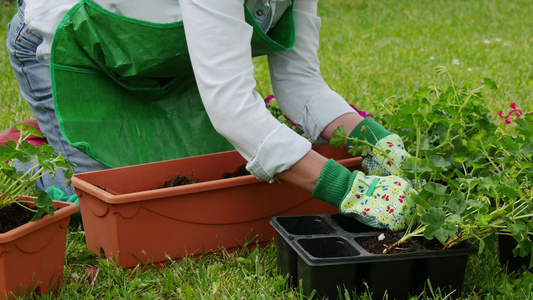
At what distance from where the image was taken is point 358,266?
1.51 metres

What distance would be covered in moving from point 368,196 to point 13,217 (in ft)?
2.75

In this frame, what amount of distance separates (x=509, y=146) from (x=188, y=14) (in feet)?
2.81

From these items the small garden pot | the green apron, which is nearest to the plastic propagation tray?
the small garden pot

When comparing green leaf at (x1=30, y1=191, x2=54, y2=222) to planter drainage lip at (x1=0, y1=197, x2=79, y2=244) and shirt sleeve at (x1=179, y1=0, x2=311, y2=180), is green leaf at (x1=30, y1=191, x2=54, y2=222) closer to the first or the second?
planter drainage lip at (x1=0, y1=197, x2=79, y2=244)

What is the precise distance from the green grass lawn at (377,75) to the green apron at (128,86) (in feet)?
1.16

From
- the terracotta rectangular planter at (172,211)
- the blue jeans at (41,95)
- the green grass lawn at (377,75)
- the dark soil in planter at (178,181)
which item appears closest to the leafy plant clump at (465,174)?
the green grass lawn at (377,75)

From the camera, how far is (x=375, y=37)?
5.33 m

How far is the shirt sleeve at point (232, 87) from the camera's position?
1643 millimetres

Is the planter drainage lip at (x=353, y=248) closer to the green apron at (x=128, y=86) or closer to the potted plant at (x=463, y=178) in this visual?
the potted plant at (x=463, y=178)

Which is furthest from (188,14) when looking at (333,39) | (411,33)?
(411,33)

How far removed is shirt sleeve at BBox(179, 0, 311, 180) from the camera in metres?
1.64

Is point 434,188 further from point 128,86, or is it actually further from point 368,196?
point 128,86

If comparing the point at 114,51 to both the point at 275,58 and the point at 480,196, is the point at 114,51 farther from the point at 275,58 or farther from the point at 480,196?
the point at 480,196

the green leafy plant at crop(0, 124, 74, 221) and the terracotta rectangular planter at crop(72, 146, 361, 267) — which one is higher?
the green leafy plant at crop(0, 124, 74, 221)
